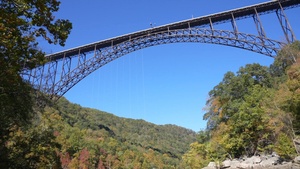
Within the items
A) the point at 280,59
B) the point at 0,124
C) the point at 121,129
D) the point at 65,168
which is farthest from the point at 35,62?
the point at 121,129

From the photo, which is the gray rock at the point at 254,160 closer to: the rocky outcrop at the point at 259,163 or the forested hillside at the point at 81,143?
the rocky outcrop at the point at 259,163

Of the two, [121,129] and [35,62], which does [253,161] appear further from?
[121,129]

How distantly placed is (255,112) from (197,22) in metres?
10.8

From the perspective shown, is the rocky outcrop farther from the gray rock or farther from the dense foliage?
the dense foliage

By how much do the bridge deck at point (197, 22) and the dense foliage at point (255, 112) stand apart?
420 centimetres

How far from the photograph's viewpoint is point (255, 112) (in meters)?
24.2

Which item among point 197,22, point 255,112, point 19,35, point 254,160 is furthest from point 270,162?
point 19,35

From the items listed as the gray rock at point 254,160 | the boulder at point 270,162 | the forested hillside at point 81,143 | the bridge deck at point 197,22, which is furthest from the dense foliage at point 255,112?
the forested hillside at point 81,143

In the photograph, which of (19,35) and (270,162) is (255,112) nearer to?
(270,162)

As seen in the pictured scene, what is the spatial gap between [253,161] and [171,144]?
127 metres

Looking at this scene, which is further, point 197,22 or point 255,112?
point 197,22

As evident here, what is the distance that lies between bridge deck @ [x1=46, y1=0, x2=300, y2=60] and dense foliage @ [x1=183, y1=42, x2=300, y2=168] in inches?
165

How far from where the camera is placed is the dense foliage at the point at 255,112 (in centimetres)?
2008

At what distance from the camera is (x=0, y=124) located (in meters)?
8.61
